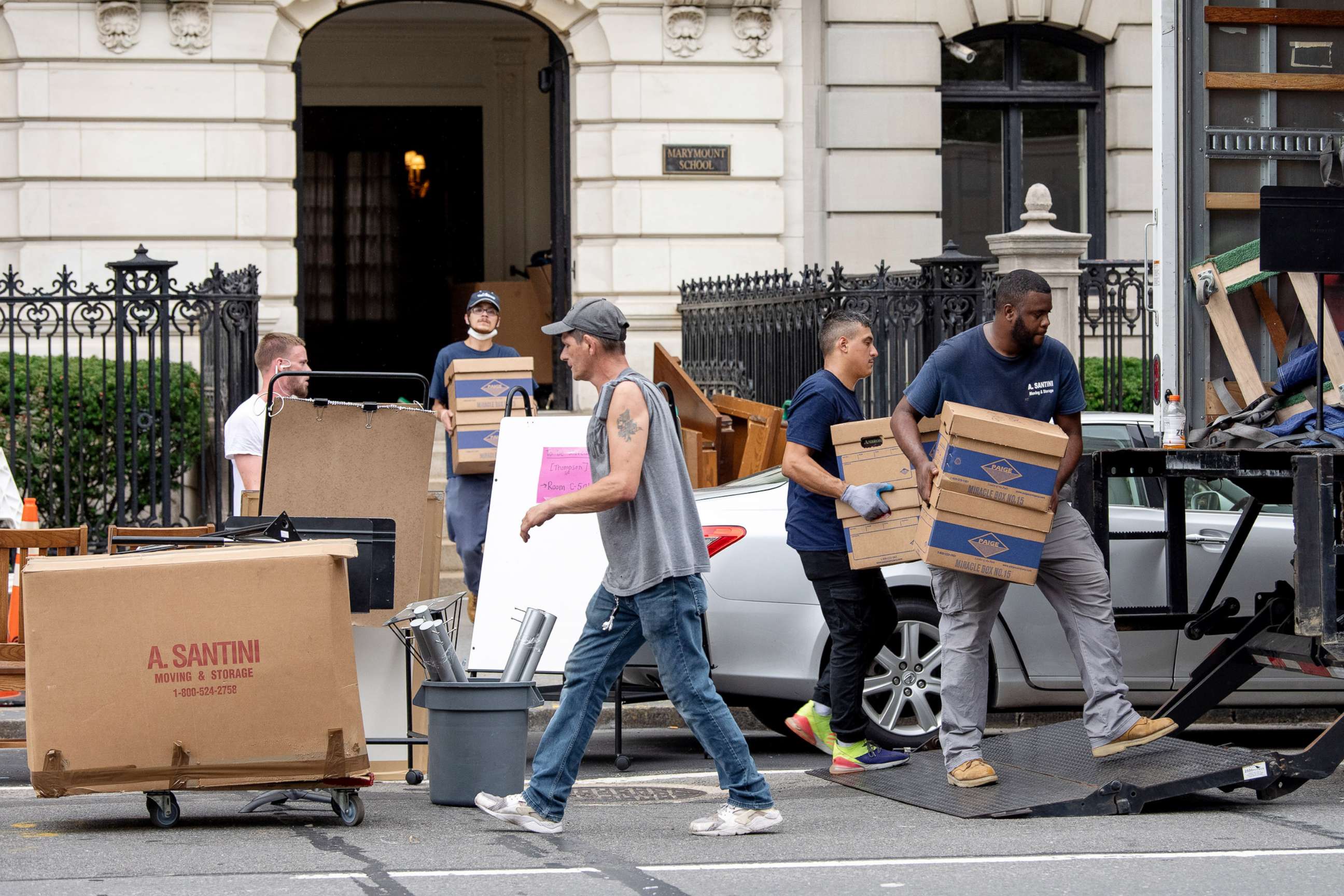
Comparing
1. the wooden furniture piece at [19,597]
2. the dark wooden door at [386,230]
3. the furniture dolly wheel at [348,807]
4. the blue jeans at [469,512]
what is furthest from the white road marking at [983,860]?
the dark wooden door at [386,230]

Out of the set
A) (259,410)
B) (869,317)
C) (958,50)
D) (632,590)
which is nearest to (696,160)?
(958,50)

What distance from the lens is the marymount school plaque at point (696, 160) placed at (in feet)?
56.0

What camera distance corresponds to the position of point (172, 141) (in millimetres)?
16375

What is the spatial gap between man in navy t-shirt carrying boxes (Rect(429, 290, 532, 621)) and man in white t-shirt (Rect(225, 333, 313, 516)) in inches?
56.6

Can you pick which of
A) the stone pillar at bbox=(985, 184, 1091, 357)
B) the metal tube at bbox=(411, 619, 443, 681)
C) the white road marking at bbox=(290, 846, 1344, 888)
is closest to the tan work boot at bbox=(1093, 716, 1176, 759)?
the white road marking at bbox=(290, 846, 1344, 888)

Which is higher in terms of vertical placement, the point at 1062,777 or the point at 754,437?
the point at 754,437

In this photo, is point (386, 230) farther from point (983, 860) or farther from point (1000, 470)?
point (983, 860)

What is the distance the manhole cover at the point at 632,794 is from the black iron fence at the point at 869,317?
18.1 ft

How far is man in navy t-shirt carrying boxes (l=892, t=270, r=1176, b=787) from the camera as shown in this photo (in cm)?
702

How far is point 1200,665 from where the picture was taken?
25.8ft

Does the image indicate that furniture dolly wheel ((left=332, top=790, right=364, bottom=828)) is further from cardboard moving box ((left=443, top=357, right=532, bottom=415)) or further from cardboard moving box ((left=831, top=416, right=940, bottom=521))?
cardboard moving box ((left=443, top=357, right=532, bottom=415))

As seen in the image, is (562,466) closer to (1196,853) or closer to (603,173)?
(1196,853)

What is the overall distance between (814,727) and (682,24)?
10355 mm

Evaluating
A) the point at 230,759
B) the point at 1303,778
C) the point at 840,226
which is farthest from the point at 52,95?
the point at 1303,778
